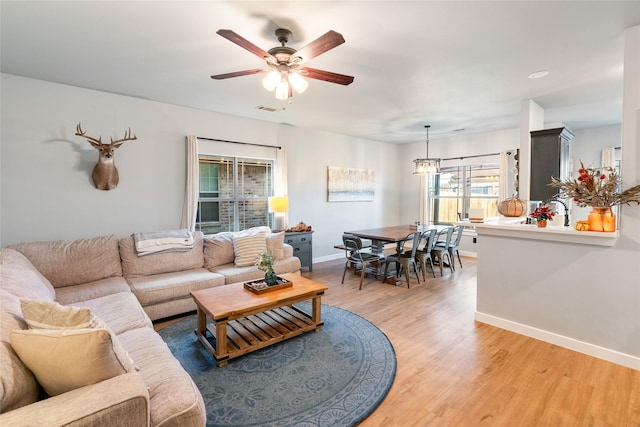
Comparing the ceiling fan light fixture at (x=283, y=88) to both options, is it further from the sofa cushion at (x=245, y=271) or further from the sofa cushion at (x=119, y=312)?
the sofa cushion at (x=245, y=271)

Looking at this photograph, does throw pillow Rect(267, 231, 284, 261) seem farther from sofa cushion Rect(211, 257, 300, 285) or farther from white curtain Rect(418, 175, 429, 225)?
white curtain Rect(418, 175, 429, 225)

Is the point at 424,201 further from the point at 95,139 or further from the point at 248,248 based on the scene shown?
the point at 95,139

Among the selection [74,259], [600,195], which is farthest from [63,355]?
[600,195]

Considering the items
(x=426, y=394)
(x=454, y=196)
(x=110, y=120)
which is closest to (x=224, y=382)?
(x=426, y=394)

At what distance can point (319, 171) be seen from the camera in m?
6.10

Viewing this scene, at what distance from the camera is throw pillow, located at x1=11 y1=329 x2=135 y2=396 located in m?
1.20

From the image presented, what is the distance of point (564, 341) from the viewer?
272cm

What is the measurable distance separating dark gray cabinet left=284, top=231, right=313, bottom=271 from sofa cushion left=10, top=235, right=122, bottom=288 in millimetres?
2423

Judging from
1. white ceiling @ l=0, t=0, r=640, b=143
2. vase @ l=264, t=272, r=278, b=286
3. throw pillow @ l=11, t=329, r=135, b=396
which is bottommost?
vase @ l=264, t=272, r=278, b=286

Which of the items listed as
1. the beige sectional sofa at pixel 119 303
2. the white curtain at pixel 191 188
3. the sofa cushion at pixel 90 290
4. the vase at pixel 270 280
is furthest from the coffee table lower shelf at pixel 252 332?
the white curtain at pixel 191 188

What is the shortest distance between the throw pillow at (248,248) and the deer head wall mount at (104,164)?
1.67 metres

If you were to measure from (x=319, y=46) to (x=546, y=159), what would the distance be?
11.4ft

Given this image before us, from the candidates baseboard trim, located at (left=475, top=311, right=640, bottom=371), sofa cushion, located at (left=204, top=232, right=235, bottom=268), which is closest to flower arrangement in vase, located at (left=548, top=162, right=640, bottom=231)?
baseboard trim, located at (left=475, top=311, right=640, bottom=371)

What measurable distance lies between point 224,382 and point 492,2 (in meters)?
3.25
